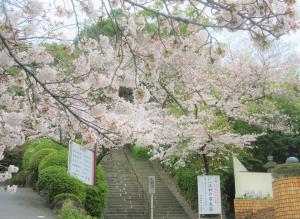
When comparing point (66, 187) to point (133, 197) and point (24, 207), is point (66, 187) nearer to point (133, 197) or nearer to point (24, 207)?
point (24, 207)

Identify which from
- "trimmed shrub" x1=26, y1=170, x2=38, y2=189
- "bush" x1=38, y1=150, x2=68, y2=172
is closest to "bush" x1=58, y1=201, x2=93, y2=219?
"bush" x1=38, y1=150, x2=68, y2=172

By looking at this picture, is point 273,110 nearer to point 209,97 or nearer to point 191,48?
point 209,97

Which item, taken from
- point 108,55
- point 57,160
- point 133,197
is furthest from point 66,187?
point 108,55

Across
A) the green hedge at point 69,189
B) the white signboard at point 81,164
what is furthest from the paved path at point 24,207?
the white signboard at point 81,164

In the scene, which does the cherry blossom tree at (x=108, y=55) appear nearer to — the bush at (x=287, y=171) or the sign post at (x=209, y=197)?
the bush at (x=287, y=171)

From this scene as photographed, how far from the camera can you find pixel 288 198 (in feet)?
31.3

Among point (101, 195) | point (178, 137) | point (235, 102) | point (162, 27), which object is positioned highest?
point (235, 102)

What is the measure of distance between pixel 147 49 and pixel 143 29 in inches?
10.6

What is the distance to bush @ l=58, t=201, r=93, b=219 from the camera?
33.5ft

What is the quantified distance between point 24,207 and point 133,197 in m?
4.50

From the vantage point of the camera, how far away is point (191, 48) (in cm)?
350

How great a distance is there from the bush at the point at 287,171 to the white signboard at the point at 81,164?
3716mm

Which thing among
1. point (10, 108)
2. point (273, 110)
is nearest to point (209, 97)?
point (273, 110)

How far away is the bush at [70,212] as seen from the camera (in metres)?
10.2
